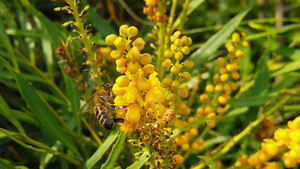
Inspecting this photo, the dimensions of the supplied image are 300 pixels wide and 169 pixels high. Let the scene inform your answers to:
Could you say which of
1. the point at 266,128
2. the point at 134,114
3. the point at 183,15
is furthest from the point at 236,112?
the point at 134,114

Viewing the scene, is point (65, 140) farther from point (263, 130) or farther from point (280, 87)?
point (280, 87)

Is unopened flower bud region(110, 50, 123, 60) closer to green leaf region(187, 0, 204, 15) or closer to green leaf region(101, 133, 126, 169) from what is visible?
green leaf region(101, 133, 126, 169)

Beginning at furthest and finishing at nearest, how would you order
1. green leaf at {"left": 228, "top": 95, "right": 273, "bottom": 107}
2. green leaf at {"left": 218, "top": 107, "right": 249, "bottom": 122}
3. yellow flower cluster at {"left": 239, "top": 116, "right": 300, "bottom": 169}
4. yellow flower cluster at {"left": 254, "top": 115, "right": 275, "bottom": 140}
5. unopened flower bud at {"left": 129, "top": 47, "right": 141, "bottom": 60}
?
A: green leaf at {"left": 218, "top": 107, "right": 249, "bottom": 122}, yellow flower cluster at {"left": 254, "top": 115, "right": 275, "bottom": 140}, green leaf at {"left": 228, "top": 95, "right": 273, "bottom": 107}, yellow flower cluster at {"left": 239, "top": 116, "right": 300, "bottom": 169}, unopened flower bud at {"left": 129, "top": 47, "right": 141, "bottom": 60}

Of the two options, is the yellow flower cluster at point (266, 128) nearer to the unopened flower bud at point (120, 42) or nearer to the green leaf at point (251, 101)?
the green leaf at point (251, 101)

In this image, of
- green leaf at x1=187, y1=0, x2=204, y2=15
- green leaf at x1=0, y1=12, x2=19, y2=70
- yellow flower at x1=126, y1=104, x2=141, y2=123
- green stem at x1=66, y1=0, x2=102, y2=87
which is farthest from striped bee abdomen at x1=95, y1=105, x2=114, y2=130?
green leaf at x1=187, y1=0, x2=204, y2=15

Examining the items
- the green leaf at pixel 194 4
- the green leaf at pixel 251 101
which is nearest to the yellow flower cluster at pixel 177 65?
the green leaf at pixel 251 101

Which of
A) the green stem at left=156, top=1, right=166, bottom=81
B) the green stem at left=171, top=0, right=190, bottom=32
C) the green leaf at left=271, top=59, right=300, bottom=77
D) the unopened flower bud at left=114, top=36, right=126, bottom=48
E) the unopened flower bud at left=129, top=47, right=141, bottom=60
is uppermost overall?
the green leaf at left=271, top=59, right=300, bottom=77

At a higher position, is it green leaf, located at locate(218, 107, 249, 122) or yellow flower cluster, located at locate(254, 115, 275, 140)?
green leaf, located at locate(218, 107, 249, 122)

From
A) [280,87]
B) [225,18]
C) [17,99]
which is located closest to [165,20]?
[280,87]

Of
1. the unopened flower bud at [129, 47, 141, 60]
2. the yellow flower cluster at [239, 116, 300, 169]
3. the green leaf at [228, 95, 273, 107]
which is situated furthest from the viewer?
the green leaf at [228, 95, 273, 107]
